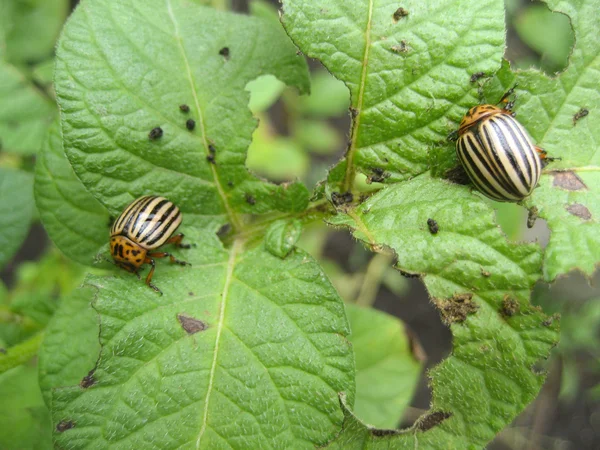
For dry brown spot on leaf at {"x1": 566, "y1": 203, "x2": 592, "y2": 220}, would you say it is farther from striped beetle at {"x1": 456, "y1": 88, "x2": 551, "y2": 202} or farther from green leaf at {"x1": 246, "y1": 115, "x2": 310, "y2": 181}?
green leaf at {"x1": 246, "y1": 115, "x2": 310, "y2": 181}

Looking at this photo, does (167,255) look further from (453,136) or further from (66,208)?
(453,136)

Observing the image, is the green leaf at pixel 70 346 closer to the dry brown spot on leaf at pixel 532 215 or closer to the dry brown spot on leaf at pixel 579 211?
the dry brown spot on leaf at pixel 532 215

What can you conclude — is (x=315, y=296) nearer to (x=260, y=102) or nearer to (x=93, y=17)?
(x=93, y=17)

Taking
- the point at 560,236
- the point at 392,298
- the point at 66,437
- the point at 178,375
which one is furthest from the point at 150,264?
the point at 392,298

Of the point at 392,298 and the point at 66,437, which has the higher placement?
the point at 66,437

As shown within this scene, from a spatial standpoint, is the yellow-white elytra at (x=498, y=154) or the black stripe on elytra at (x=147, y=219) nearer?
the yellow-white elytra at (x=498, y=154)

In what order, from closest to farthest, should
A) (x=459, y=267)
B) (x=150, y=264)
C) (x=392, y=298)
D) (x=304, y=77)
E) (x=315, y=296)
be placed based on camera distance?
(x=459, y=267) → (x=315, y=296) → (x=150, y=264) → (x=304, y=77) → (x=392, y=298)

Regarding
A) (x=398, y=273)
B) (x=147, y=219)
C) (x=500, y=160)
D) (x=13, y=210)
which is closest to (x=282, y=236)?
(x=147, y=219)

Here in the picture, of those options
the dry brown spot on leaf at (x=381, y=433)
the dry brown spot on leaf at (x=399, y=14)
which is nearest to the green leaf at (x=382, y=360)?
the dry brown spot on leaf at (x=381, y=433)
